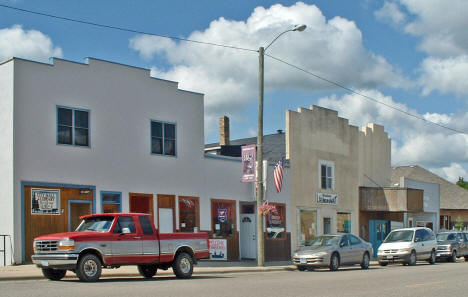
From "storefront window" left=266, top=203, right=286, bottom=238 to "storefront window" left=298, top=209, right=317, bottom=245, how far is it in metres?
1.53

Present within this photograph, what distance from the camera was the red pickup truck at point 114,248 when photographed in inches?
640

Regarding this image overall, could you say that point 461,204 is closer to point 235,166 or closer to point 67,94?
point 235,166

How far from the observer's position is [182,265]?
18688 mm

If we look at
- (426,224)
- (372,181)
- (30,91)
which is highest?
(30,91)

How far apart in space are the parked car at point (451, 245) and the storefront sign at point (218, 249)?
11212 millimetres

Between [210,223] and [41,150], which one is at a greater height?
[41,150]

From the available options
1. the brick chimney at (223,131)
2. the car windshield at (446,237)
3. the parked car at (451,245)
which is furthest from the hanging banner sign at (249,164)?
the car windshield at (446,237)

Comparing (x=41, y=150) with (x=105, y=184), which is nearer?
(x=41, y=150)

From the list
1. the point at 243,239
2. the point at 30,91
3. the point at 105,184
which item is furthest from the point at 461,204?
the point at 30,91

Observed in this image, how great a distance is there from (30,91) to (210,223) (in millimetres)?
→ 9813

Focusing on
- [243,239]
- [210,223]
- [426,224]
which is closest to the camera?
[210,223]

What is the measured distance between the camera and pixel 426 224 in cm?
4591

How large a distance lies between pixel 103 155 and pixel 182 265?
721cm

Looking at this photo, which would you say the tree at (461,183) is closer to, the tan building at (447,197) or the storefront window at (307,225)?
the tan building at (447,197)
